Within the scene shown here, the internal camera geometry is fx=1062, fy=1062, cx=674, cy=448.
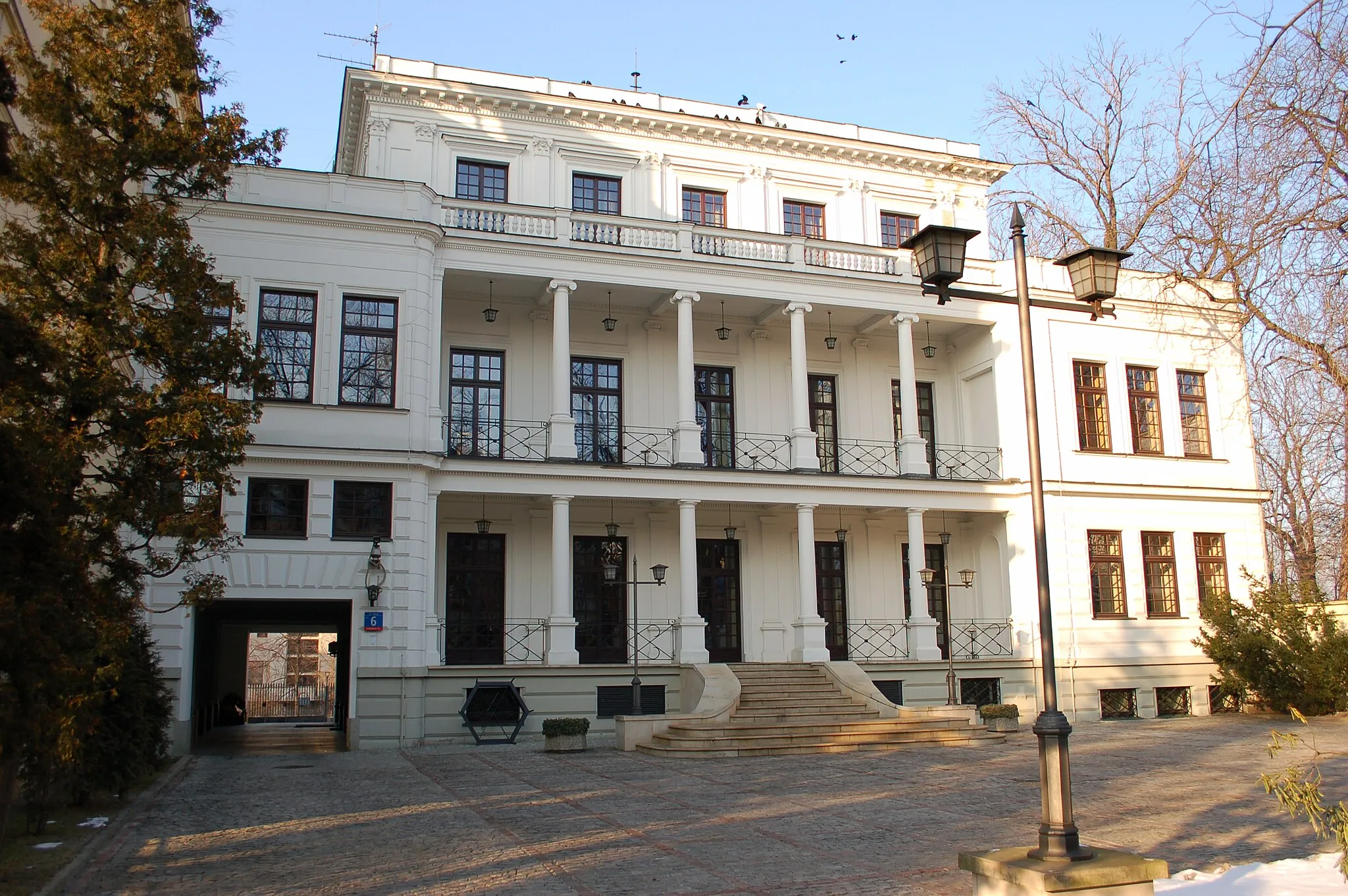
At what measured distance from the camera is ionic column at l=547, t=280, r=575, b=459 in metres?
21.9

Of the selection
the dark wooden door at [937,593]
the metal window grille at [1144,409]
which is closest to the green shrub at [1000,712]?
the dark wooden door at [937,593]

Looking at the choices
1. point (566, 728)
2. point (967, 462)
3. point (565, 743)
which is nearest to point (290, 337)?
point (566, 728)

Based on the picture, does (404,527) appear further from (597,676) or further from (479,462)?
(597,676)

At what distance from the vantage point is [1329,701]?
21969mm

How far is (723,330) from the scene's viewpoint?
24.5 m

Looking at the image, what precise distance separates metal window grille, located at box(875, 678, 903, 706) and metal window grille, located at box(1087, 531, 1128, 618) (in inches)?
221

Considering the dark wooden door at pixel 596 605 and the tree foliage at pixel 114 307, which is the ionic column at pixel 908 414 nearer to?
the dark wooden door at pixel 596 605

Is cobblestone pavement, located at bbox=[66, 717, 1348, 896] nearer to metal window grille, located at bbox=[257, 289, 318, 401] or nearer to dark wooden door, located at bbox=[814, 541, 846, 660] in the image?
metal window grille, located at bbox=[257, 289, 318, 401]

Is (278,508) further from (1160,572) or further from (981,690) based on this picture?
(1160,572)

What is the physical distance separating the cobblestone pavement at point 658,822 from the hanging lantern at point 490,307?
32.2 feet

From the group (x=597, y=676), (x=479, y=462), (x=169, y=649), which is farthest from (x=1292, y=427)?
(x=169, y=649)

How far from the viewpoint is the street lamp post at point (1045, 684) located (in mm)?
6945

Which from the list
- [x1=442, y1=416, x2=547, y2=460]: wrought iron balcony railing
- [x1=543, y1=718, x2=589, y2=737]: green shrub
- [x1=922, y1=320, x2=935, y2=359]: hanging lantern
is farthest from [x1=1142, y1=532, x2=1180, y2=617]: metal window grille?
[x1=543, y1=718, x2=589, y2=737]: green shrub

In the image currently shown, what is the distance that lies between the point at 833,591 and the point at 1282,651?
376 inches
